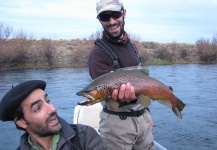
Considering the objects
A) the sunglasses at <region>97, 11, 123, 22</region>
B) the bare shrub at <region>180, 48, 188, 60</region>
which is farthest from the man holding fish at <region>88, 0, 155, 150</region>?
the bare shrub at <region>180, 48, 188, 60</region>

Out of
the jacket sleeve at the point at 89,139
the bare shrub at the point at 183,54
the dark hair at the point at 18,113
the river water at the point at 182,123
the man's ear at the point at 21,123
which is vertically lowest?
the river water at the point at 182,123

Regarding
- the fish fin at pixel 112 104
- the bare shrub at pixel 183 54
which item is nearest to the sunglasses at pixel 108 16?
the fish fin at pixel 112 104

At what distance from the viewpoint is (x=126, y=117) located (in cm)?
367

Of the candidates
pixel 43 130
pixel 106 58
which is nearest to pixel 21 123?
pixel 43 130

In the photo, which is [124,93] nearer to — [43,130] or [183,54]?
[43,130]

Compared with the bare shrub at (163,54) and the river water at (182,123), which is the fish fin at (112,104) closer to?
the river water at (182,123)

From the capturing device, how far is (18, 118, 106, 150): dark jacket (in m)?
2.96

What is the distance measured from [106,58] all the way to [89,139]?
980mm

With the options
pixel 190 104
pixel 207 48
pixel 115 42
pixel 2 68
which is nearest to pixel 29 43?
pixel 2 68

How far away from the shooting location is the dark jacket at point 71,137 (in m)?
2.96

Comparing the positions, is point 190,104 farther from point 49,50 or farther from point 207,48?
point 207,48

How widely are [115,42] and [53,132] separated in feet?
4.46

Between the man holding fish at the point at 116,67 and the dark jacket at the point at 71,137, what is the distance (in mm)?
501

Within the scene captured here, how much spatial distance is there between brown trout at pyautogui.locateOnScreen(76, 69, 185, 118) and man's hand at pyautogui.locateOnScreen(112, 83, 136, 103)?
0.05m
